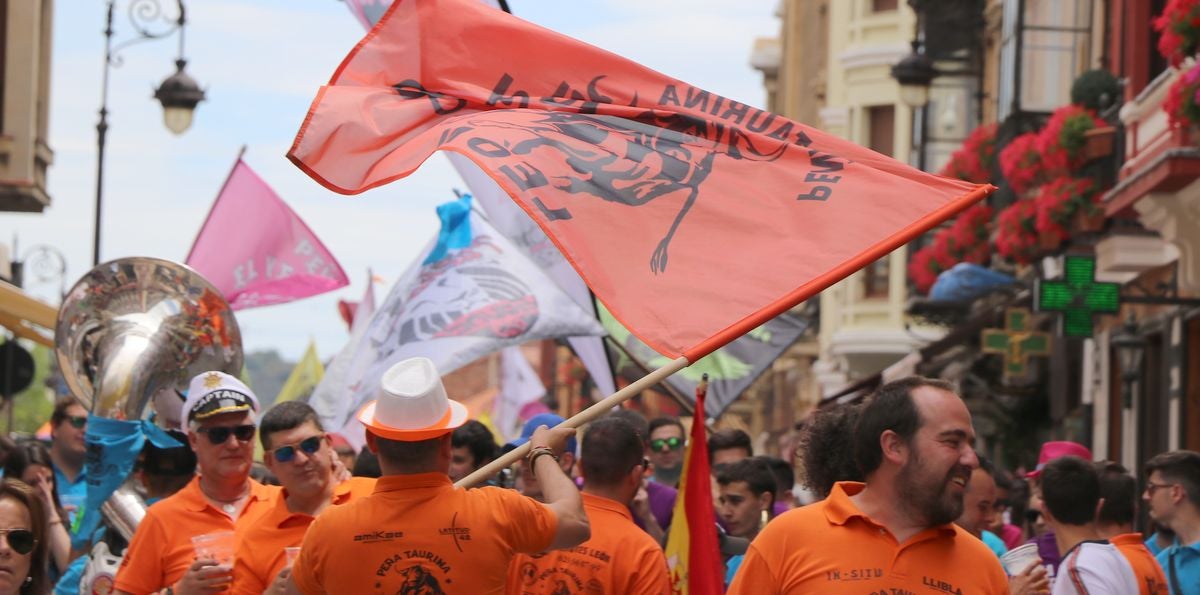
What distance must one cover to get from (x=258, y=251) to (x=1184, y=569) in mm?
8183

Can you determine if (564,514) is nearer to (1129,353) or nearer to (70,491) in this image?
(70,491)

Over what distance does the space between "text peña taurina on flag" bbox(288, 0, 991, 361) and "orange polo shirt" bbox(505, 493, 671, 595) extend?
0.90 meters

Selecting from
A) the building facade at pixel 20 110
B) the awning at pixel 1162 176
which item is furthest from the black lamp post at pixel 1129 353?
the building facade at pixel 20 110

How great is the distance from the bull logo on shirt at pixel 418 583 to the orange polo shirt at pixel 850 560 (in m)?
0.81

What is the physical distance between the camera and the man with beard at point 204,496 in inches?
293

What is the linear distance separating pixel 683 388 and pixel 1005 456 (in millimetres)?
13659

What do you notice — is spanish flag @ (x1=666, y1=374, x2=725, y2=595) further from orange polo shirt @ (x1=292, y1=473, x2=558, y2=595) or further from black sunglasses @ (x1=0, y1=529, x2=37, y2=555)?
black sunglasses @ (x1=0, y1=529, x2=37, y2=555)

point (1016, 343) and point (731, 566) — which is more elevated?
point (1016, 343)

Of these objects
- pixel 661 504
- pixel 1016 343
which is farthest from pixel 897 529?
pixel 1016 343

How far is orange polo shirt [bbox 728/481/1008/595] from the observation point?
17.6 ft

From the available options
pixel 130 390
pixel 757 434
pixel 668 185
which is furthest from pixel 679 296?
pixel 757 434

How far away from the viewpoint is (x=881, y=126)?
41.7m

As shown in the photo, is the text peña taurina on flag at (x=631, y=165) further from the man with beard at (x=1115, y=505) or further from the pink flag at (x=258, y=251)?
the pink flag at (x=258, y=251)

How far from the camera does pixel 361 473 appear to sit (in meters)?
8.87
